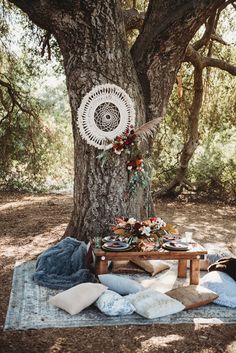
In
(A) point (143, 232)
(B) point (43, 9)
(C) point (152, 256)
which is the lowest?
(C) point (152, 256)

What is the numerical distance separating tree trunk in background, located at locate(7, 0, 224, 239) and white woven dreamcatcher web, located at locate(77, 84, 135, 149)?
9 cm

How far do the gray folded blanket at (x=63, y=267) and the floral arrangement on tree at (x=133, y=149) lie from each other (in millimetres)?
1013

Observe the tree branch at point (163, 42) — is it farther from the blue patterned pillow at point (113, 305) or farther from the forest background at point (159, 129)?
the forest background at point (159, 129)

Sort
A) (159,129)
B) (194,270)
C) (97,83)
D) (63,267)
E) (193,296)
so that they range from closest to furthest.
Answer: (193,296) → (194,270) → (63,267) → (97,83) → (159,129)

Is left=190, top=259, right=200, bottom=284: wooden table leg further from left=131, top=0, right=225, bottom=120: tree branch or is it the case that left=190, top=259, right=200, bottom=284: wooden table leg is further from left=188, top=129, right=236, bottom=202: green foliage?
left=188, top=129, right=236, bottom=202: green foliage

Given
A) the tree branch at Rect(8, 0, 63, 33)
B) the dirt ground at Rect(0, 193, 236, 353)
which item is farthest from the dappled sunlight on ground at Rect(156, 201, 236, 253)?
the tree branch at Rect(8, 0, 63, 33)

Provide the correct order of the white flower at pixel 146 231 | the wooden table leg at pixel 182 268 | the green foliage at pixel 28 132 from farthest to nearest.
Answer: the green foliage at pixel 28 132, the wooden table leg at pixel 182 268, the white flower at pixel 146 231

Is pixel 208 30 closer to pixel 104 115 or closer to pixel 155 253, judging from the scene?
pixel 104 115

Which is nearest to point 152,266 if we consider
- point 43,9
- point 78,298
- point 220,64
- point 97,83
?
point 78,298

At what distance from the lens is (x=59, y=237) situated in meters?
6.07

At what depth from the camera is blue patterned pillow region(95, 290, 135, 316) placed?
3.55 metres

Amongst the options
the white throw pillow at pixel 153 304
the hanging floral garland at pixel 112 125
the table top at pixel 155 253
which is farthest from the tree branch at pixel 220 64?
the white throw pillow at pixel 153 304

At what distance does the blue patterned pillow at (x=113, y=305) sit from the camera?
3.55m

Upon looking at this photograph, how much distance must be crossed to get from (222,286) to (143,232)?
889mm
